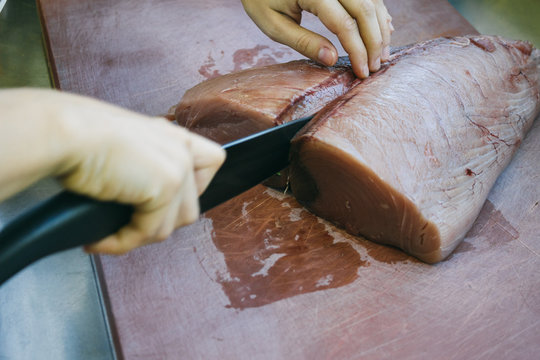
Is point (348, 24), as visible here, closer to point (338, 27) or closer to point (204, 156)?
point (338, 27)

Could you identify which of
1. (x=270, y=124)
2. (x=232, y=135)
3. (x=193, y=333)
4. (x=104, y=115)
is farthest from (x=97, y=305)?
(x=104, y=115)

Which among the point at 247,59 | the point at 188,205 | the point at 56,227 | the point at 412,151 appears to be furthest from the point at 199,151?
the point at 247,59

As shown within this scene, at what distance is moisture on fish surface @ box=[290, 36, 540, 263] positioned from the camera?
1.80 m

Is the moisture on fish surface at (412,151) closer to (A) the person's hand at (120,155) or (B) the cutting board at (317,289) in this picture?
(B) the cutting board at (317,289)

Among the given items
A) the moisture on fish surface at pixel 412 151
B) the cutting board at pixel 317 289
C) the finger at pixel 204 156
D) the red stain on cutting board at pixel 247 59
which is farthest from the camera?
the red stain on cutting board at pixel 247 59

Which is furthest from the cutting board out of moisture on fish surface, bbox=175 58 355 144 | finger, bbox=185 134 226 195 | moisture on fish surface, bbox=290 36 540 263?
finger, bbox=185 134 226 195

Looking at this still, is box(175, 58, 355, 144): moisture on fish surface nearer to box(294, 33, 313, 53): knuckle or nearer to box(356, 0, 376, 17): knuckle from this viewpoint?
box(294, 33, 313, 53): knuckle

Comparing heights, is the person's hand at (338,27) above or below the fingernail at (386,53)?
above

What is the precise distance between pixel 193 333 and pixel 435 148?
4.00 feet

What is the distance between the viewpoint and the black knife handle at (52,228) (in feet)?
3.60

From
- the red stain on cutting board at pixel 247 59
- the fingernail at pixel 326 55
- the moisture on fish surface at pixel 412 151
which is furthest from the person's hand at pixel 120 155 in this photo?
the red stain on cutting board at pixel 247 59

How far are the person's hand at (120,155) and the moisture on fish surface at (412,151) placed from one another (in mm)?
740

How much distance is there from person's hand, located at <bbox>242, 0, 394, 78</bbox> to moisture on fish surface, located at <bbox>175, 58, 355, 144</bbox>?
90 millimetres

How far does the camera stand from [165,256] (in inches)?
73.5
